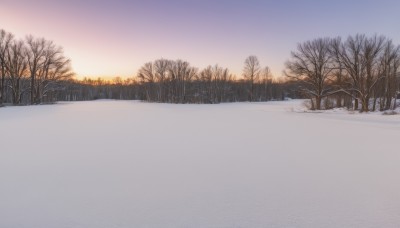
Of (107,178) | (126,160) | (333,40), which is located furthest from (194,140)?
(333,40)

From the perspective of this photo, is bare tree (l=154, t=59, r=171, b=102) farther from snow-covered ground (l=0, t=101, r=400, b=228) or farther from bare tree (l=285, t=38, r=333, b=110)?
snow-covered ground (l=0, t=101, r=400, b=228)

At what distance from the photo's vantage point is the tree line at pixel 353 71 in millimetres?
36688

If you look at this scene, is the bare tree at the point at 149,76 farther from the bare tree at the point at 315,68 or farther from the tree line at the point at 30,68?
the bare tree at the point at 315,68

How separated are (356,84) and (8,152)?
129 ft

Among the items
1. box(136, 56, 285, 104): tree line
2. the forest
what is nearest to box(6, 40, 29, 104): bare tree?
the forest

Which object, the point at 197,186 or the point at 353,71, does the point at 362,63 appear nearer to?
the point at 353,71

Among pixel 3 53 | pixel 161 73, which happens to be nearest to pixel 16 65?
pixel 3 53

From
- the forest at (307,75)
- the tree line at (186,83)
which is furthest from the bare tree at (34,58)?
the tree line at (186,83)

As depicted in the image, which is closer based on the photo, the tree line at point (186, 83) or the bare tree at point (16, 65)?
the bare tree at point (16, 65)

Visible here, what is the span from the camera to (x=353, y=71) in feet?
124

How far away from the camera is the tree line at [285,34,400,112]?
36.7 meters

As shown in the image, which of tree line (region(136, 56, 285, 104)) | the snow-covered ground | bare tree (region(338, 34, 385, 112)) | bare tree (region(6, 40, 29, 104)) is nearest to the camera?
the snow-covered ground

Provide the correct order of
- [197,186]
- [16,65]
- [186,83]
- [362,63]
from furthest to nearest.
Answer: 1. [186,83]
2. [16,65]
3. [362,63]
4. [197,186]

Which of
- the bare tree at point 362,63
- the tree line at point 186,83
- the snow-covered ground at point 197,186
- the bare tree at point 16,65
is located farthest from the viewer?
the tree line at point 186,83
